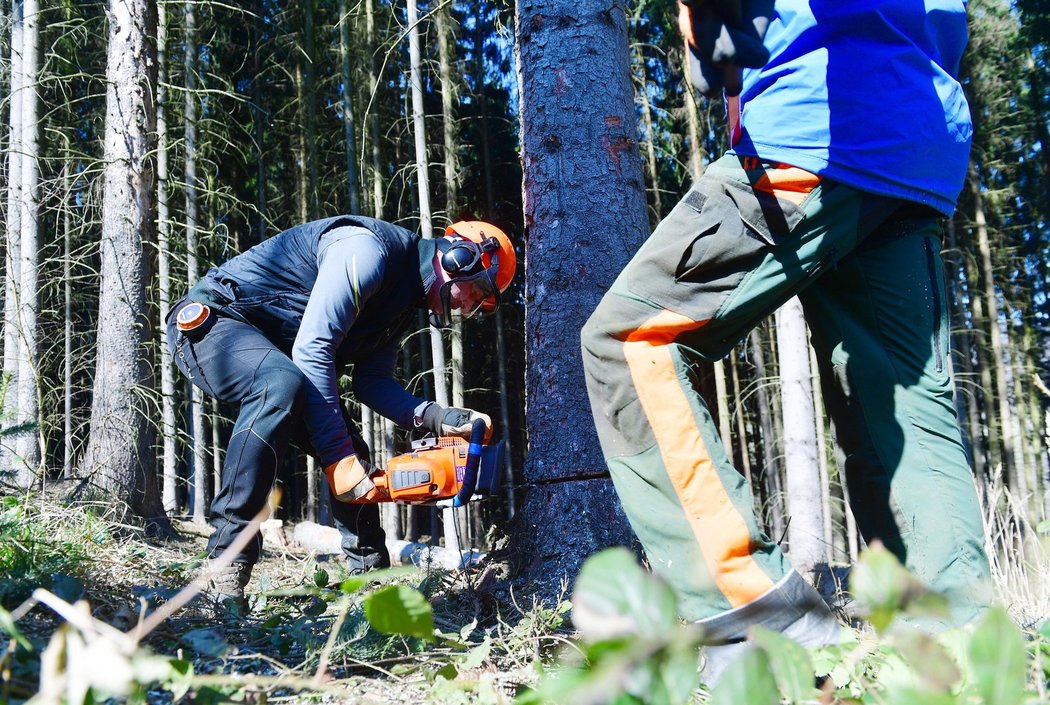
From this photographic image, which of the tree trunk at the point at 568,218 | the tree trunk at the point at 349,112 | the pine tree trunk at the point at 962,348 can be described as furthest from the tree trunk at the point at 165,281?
the pine tree trunk at the point at 962,348

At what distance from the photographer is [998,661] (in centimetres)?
75

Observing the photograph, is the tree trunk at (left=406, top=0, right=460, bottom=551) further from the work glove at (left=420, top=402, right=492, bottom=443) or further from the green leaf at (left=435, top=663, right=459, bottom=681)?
the green leaf at (left=435, top=663, right=459, bottom=681)

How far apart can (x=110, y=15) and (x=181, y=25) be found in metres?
6.66

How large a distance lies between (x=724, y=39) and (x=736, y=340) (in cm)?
65

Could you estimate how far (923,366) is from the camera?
1921mm

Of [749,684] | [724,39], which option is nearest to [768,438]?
[724,39]

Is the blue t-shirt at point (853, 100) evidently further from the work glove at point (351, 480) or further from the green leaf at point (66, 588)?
the work glove at point (351, 480)

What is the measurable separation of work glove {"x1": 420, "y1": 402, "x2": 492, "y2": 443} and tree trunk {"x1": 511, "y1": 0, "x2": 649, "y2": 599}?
0.65 metres

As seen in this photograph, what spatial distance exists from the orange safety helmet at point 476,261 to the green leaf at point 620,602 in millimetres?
2756

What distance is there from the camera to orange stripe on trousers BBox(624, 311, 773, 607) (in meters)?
1.53

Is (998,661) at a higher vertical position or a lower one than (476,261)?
lower

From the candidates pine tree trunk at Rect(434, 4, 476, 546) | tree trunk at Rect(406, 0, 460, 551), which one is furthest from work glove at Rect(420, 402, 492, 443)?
pine tree trunk at Rect(434, 4, 476, 546)

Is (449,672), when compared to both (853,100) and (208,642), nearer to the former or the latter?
(208,642)

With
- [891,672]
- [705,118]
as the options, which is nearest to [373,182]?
[705,118]
